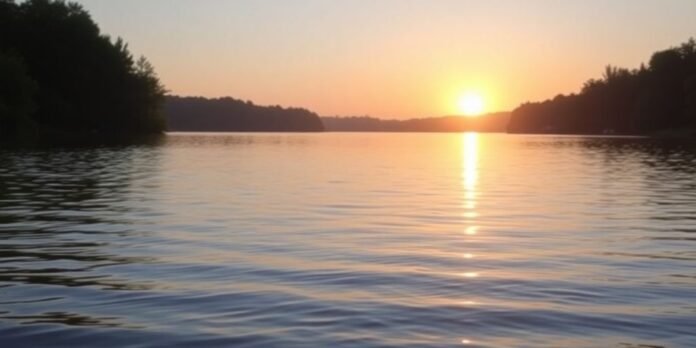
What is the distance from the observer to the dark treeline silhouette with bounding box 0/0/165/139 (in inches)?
4528

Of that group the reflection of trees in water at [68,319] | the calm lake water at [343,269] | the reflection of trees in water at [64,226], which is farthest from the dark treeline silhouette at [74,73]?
the reflection of trees in water at [68,319]

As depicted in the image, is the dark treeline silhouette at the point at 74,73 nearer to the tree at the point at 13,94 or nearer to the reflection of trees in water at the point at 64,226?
the tree at the point at 13,94

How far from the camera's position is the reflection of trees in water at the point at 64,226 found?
12367mm

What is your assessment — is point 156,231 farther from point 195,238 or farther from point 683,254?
point 683,254

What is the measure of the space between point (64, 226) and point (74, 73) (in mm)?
111976

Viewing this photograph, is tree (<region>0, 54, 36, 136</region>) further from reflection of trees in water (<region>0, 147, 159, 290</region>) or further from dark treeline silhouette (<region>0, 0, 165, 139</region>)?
reflection of trees in water (<region>0, 147, 159, 290</region>)

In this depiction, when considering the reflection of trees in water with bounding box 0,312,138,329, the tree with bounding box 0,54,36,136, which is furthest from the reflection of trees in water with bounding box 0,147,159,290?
the tree with bounding box 0,54,36,136

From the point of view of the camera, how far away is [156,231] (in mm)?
17469

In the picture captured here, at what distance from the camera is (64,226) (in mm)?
18391

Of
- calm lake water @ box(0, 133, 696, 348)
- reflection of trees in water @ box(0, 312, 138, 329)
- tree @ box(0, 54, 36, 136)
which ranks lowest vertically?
calm lake water @ box(0, 133, 696, 348)

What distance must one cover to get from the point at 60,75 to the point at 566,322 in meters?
122

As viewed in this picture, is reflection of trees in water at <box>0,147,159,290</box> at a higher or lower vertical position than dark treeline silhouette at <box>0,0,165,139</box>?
lower

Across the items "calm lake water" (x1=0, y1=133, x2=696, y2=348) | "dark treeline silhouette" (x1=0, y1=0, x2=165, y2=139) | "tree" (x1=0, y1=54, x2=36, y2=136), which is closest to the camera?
"calm lake water" (x1=0, y1=133, x2=696, y2=348)

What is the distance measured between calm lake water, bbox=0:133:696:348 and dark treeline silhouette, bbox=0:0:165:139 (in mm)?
83813
